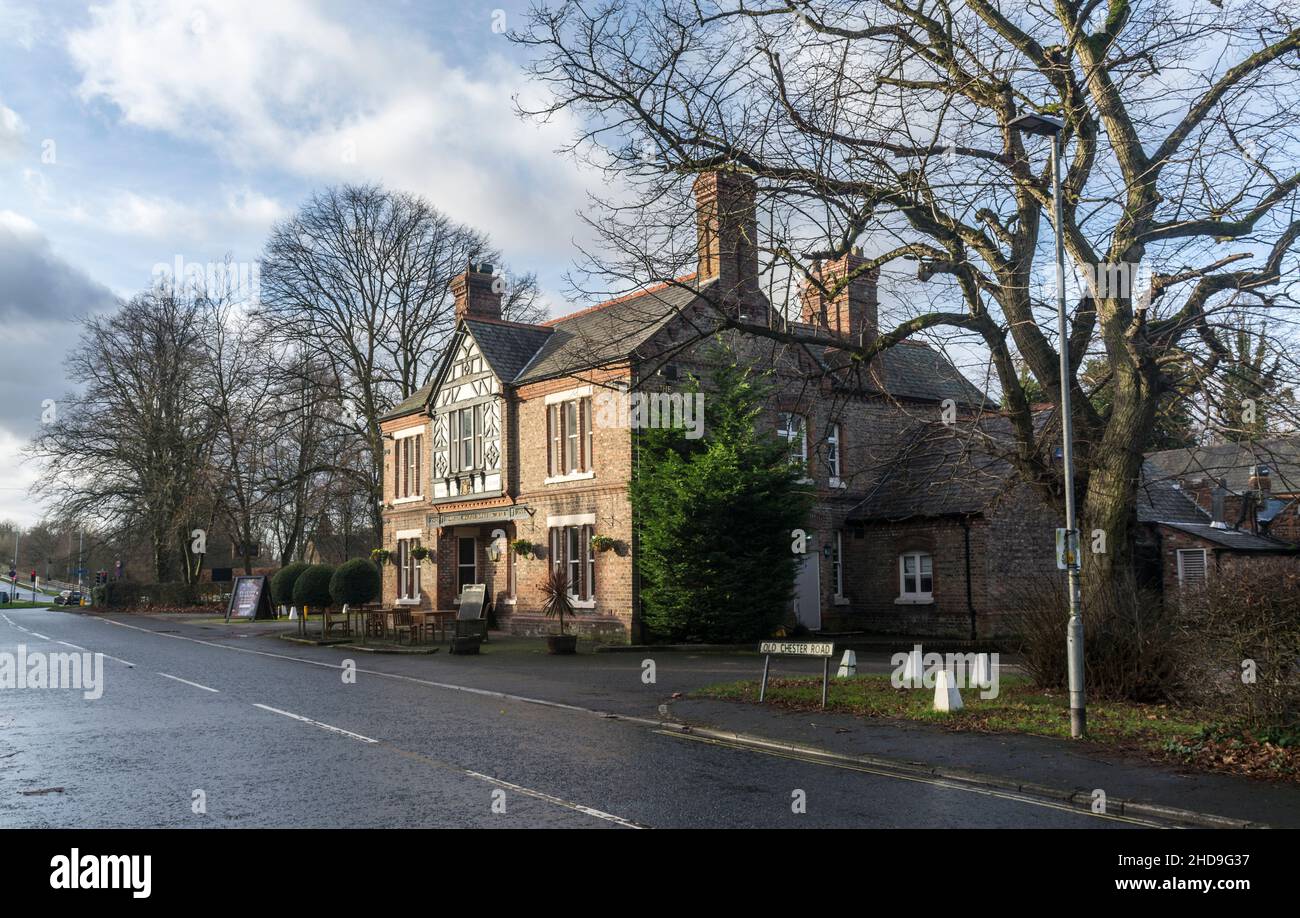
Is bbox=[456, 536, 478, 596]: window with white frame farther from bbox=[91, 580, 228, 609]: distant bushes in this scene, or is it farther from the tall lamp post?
bbox=[91, 580, 228, 609]: distant bushes

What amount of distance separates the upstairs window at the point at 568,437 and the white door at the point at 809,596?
22.3 feet

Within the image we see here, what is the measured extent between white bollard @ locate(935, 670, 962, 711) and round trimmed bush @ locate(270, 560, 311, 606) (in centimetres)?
2800

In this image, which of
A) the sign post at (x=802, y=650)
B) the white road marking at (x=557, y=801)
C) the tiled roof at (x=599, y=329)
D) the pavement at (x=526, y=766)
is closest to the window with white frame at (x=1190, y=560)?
the tiled roof at (x=599, y=329)

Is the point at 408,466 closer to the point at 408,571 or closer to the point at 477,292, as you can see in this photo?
the point at 408,571

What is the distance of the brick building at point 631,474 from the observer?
1010 inches

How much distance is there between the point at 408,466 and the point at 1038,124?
1131 inches

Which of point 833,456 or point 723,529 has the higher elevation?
point 833,456

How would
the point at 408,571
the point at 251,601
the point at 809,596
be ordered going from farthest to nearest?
the point at 251,601, the point at 408,571, the point at 809,596

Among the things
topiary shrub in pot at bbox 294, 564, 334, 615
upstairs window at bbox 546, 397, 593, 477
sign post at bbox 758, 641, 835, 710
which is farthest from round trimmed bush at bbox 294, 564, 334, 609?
sign post at bbox 758, 641, 835, 710

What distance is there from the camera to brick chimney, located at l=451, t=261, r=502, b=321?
1393 inches

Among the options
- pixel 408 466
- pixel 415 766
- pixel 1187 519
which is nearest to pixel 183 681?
pixel 415 766

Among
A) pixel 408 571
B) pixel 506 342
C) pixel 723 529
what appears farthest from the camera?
pixel 408 571

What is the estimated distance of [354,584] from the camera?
1329 inches
